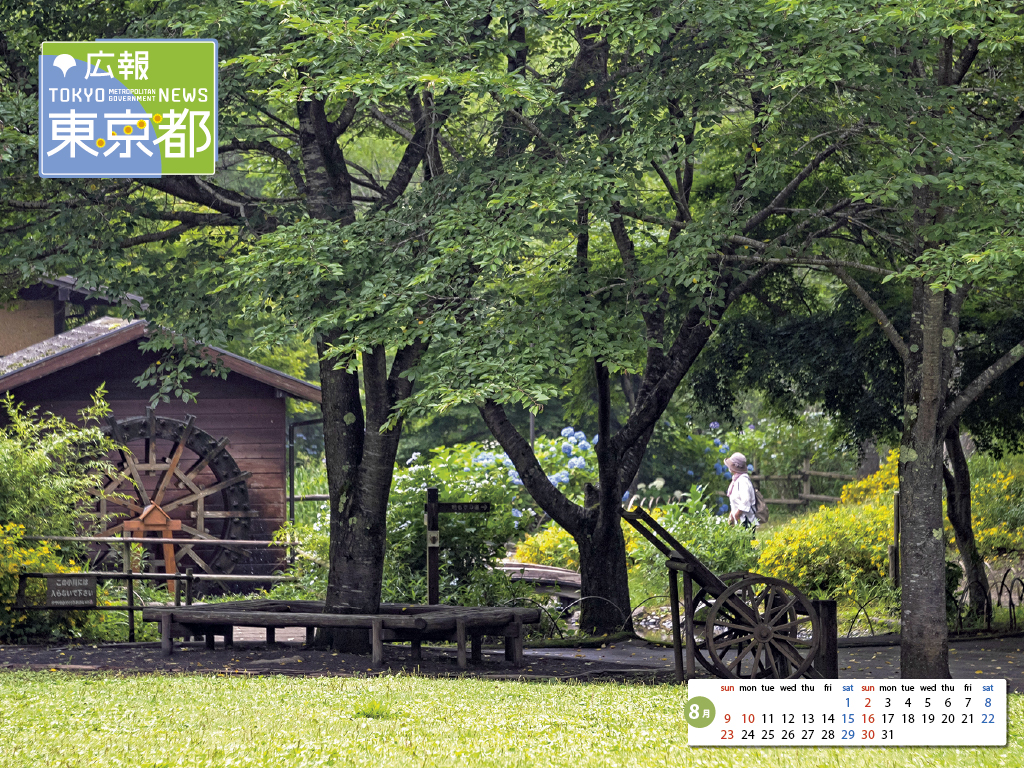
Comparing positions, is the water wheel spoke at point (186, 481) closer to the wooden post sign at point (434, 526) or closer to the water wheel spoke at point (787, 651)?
the wooden post sign at point (434, 526)

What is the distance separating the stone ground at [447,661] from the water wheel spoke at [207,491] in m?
7.46

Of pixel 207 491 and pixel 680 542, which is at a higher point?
pixel 207 491

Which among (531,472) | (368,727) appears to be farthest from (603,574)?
(368,727)

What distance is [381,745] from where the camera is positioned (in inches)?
280

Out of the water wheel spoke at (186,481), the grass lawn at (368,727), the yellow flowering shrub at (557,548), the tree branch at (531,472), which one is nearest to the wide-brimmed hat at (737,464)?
the yellow flowering shrub at (557,548)

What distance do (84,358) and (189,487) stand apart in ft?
10.1

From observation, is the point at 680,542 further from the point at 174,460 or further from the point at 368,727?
the point at 368,727

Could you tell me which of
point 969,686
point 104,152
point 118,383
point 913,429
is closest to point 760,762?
point 969,686

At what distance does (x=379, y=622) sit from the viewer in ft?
38.1

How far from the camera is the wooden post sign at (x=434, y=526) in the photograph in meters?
14.6

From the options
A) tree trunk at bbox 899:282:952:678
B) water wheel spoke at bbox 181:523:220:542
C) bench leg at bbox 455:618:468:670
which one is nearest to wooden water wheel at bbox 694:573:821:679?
tree trunk at bbox 899:282:952:678

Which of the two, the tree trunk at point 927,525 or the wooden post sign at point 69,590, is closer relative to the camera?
the tree trunk at point 927,525
